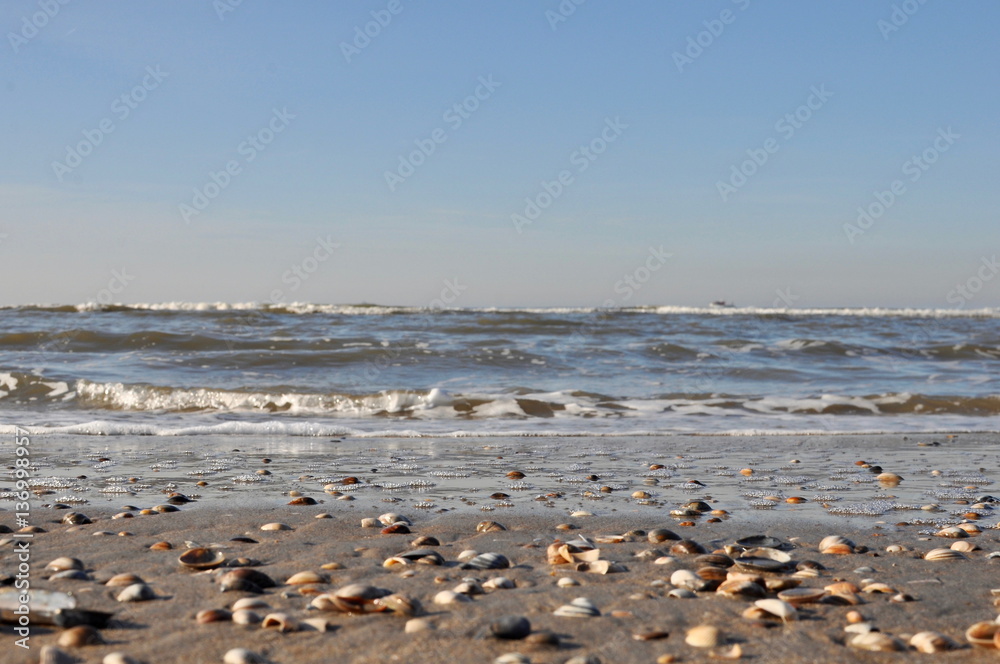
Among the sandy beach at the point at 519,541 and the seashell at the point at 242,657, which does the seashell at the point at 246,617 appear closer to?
the sandy beach at the point at 519,541

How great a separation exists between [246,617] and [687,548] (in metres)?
1.52

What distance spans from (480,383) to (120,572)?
24.1ft

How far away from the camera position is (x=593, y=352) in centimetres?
1296

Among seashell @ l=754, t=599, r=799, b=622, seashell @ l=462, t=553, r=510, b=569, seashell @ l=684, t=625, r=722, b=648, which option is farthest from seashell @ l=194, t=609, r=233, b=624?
seashell @ l=754, t=599, r=799, b=622

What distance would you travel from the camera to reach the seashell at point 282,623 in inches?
75.5

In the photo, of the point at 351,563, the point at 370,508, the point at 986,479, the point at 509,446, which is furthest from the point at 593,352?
the point at 351,563

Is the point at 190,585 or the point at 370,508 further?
the point at 370,508

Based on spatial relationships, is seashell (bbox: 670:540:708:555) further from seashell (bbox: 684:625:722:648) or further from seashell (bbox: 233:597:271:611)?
seashell (bbox: 233:597:271:611)

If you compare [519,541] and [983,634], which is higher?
[983,634]

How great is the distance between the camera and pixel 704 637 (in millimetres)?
1890

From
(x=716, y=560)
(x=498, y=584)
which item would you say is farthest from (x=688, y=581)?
(x=498, y=584)

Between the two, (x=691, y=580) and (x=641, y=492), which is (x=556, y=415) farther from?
(x=691, y=580)

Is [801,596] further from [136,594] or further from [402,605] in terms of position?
[136,594]

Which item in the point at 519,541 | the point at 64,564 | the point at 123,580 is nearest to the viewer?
the point at 123,580
